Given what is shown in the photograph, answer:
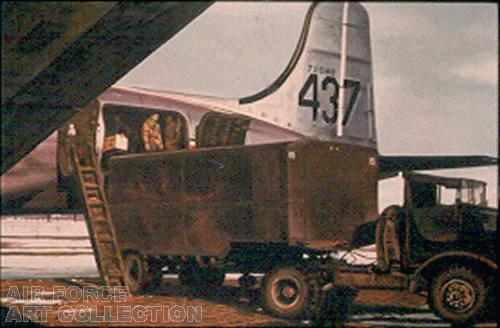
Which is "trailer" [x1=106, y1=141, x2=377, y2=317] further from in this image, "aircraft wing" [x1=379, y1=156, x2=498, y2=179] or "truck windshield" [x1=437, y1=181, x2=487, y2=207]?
"aircraft wing" [x1=379, y1=156, x2=498, y2=179]

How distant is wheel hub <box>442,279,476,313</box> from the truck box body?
2365 millimetres

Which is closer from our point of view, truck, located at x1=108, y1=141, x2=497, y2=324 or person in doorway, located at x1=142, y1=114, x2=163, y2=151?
truck, located at x1=108, y1=141, x2=497, y2=324

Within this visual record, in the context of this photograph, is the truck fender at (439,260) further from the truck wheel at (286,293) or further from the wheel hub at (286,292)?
the wheel hub at (286,292)

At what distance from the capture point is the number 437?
24.1m

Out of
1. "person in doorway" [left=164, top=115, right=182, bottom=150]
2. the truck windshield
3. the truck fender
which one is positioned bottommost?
the truck fender

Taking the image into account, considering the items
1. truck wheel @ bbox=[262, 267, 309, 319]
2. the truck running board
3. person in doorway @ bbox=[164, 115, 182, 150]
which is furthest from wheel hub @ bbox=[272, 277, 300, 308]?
person in doorway @ bbox=[164, 115, 182, 150]

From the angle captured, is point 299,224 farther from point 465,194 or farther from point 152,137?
point 152,137

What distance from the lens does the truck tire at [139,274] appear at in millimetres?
13500

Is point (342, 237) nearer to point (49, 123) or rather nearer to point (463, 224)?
point (463, 224)

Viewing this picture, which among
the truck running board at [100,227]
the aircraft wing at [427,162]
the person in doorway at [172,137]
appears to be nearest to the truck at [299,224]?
the truck running board at [100,227]

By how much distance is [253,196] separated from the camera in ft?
37.5

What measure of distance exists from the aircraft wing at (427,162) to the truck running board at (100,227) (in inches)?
384

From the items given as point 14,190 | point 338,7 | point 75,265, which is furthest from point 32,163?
point 338,7

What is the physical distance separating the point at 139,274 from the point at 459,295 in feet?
23.7
